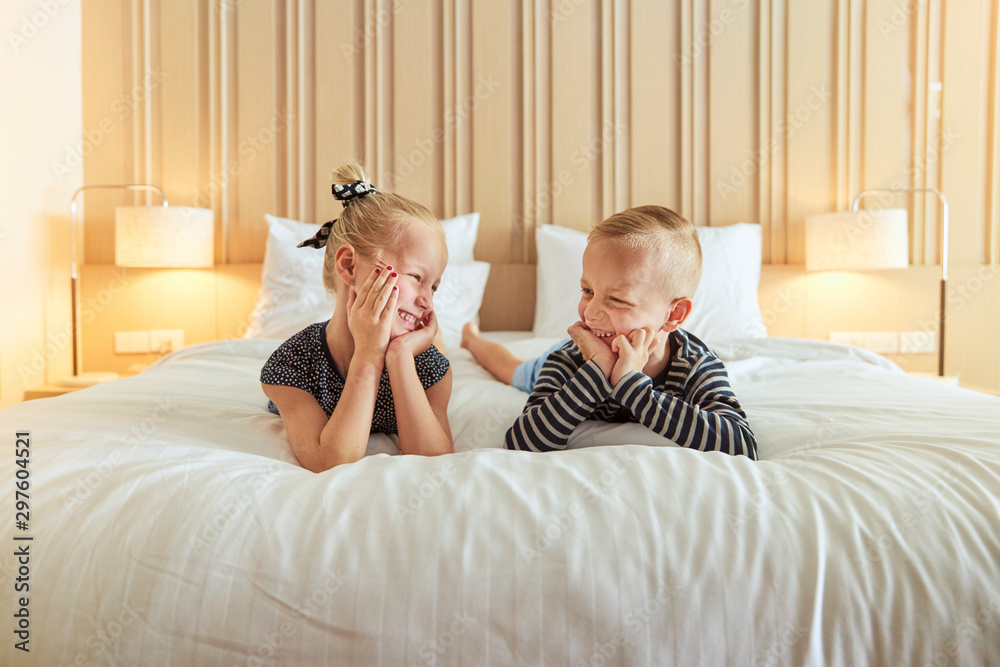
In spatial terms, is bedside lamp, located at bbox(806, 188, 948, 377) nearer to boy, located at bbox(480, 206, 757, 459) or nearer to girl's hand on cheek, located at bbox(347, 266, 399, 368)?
boy, located at bbox(480, 206, 757, 459)

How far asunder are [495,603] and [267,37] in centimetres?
288

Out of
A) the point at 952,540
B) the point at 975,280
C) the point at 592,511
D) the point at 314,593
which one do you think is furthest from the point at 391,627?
the point at 975,280

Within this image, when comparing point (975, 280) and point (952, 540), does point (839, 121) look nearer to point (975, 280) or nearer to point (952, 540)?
point (975, 280)

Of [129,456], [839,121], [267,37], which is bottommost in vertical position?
[129,456]

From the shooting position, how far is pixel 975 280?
8.93 ft

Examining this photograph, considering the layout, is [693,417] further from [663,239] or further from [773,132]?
[773,132]

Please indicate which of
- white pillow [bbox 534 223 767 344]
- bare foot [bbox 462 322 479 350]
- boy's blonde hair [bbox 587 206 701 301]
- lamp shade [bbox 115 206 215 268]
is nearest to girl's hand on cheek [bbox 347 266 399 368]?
boy's blonde hair [bbox 587 206 701 301]

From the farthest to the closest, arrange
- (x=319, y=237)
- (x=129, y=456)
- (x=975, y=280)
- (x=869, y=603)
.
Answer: (x=975, y=280) < (x=319, y=237) < (x=129, y=456) < (x=869, y=603)

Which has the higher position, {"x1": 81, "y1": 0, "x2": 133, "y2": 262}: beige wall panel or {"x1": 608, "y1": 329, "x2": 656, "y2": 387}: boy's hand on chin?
{"x1": 81, "y1": 0, "x2": 133, "y2": 262}: beige wall panel

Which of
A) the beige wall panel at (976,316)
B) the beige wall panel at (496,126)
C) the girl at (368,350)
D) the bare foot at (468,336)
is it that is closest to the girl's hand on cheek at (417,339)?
the girl at (368,350)

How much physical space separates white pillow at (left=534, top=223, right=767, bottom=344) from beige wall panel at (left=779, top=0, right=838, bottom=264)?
34 centimetres

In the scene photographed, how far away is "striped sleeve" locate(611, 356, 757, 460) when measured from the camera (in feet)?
3.15

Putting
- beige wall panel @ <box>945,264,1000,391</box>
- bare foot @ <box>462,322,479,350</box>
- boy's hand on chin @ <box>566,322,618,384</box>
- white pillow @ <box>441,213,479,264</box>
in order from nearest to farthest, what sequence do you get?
boy's hand on chin @ <box>566,322,618,384</box>
bare foot @ <box>462,322,479,350</box>
white pillow @ <box>441,213,479,264</box>
beige wall panel @ <box>945,264,1000,391</box>

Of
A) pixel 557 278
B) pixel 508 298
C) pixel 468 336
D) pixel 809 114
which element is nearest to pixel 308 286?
pixel 468 336
